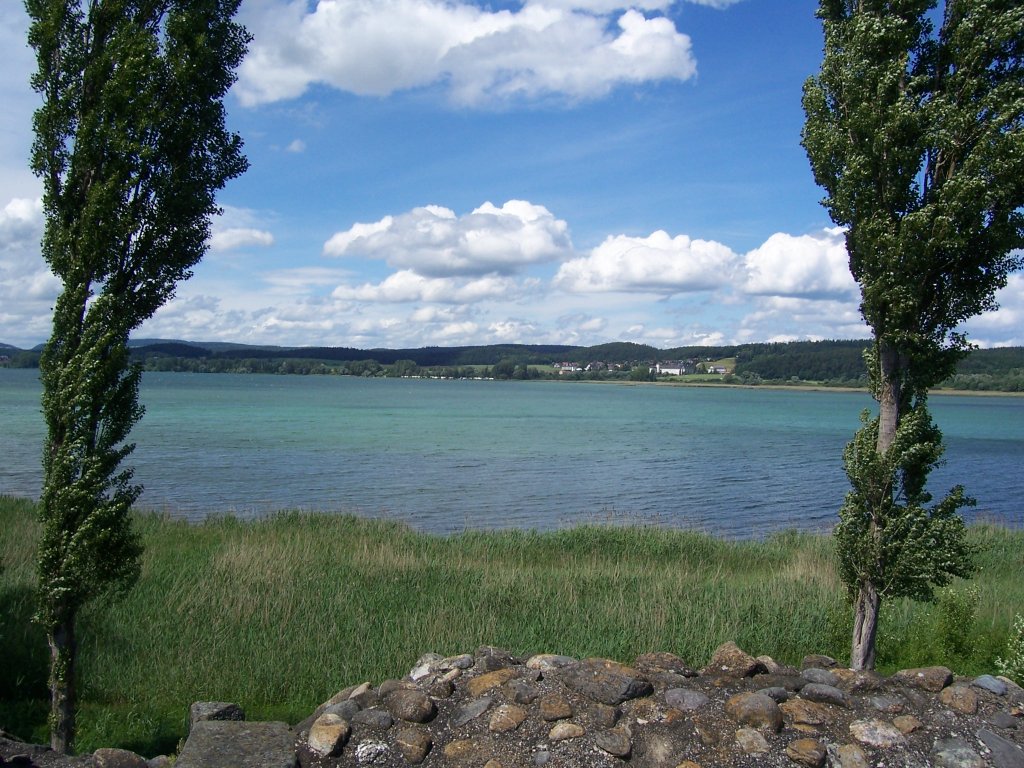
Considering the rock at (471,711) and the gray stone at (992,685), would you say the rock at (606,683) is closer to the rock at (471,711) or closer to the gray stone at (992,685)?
the rock at (471,711)

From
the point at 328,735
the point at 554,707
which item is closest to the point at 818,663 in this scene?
the point at 554,707

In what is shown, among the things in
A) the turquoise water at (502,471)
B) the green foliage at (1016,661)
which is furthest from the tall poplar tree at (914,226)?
the turquoise water at (502,471)

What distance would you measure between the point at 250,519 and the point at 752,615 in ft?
50.9

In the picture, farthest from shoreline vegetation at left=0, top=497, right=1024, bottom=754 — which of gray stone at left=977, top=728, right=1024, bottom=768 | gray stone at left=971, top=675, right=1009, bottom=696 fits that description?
gray stone at left=977, top=728, right=1024, bottom=768

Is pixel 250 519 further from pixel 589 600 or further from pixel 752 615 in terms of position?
pixel 752 615

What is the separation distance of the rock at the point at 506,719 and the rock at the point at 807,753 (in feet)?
5.74

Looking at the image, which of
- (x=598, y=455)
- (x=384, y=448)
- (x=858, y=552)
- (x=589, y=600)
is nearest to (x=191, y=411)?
(x=384, y=448)

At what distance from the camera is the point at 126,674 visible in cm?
857

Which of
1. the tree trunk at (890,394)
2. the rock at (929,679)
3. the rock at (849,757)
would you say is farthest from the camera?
the tree trunk at (890,394)

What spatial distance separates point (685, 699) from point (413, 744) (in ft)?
6.23

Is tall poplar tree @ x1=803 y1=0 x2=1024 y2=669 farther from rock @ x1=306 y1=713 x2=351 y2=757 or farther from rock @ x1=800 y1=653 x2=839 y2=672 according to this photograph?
rock @ x1=306 y1=713 x2=351 y2=757

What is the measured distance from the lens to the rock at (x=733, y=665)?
19.7 ft

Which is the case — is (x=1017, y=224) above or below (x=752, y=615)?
above

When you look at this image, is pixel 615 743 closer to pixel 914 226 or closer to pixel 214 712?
pixel 214 712
